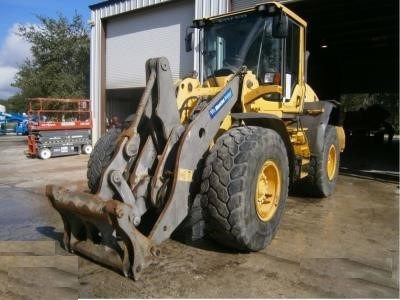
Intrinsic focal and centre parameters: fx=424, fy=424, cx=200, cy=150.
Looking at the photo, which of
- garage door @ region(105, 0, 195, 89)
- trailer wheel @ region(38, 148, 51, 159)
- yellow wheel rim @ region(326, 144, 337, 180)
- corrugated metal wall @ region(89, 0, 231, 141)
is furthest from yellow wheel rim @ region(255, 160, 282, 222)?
corrugated metal wall @ region(89, 0, 231, 141)

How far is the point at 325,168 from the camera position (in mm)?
7090

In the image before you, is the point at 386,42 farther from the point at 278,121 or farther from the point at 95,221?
the point at 95,221

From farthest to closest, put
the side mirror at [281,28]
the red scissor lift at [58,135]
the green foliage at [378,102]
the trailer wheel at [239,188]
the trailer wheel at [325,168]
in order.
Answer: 1. the green foliage at [378,102]
2. the red scissor lift at [58,135]
3. the trailer wheel at [325,168]
4. the side mirror at [281,28]
5. the trailer wheel at [239,188]

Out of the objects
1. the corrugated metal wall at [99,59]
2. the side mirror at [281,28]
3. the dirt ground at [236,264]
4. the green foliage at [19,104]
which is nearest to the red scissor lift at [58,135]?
the corrugated metal wall at [99,59]

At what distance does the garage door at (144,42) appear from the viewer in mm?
12584

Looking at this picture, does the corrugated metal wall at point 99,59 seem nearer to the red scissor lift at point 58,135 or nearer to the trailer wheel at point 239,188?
the red scissor lift at point 58,135

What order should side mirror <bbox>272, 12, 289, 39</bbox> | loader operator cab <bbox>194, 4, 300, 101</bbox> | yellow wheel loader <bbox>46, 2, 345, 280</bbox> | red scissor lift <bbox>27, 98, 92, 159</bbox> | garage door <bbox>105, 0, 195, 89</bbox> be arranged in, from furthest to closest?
red scissor lift <bbox>27, 98, 92, 159</bbox>
garage door <bbox>105, 0, 195, 89</bbox>
loader operator cab <bbox>194, 4, 300, 101</bbox>
side mirror <bbox>272, 12, 289, 39</bbox>
yellow wheel loader <bbox>46, 2, 345, 280</bbox>

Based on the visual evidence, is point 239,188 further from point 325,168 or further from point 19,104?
point 19,104

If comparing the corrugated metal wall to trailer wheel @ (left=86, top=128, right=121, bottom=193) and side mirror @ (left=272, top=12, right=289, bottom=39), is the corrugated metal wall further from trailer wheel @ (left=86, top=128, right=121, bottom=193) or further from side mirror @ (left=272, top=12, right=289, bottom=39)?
side mirror @ (left=272, top=12, right=289, bottom=39)

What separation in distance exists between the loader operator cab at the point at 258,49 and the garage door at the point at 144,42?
6.04 metres

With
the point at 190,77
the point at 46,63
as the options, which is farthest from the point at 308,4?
the point at 46,63

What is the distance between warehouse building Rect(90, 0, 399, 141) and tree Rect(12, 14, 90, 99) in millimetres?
9796

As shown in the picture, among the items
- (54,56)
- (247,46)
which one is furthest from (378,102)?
(247,46)

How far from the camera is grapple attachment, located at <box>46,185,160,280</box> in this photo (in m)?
3.49
